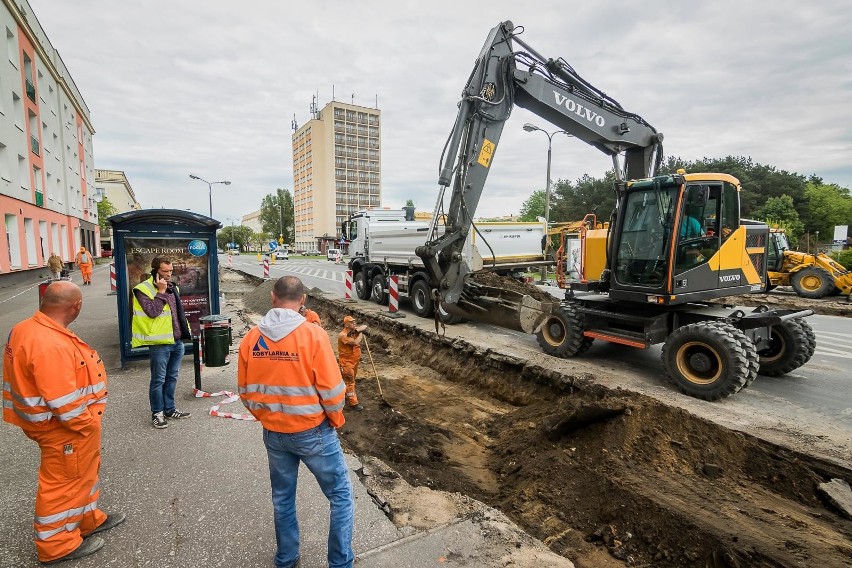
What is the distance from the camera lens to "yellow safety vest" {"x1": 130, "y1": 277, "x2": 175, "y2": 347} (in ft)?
14.6

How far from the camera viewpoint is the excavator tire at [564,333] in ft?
24.9

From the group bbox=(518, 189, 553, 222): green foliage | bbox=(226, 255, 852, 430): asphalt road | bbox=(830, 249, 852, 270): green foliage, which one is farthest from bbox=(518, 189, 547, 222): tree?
bbox=(226, 255, 852, 430): asphalt road

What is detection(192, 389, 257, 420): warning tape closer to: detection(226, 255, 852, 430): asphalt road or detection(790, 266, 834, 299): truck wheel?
detection(226, 255, 852, 430): asphalt road

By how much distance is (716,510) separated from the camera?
11.0ft

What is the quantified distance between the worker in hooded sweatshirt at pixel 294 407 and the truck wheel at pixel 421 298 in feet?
28.5

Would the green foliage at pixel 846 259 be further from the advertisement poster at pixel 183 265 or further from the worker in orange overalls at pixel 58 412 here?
the worker in orange overalls at pixel 58 412

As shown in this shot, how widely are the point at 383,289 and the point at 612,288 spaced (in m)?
7.67

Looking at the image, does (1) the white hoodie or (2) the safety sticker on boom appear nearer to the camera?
(1) the white hoodie

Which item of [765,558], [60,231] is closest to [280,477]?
[765,558]

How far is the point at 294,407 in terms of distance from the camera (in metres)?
2.42

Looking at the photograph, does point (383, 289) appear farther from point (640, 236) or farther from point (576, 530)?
point (576, 530)

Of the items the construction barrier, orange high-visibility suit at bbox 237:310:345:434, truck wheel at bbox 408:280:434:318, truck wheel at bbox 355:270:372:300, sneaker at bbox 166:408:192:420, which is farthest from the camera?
truck wheel at bbox 355:270:372:300

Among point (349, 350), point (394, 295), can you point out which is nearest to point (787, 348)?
point (349, 350)

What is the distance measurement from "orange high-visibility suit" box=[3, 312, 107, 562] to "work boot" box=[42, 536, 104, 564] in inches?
1.4
